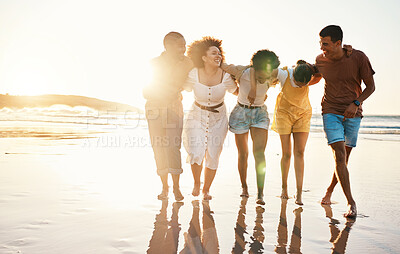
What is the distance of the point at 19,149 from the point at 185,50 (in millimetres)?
5693

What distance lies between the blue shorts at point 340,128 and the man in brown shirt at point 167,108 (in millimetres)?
1818

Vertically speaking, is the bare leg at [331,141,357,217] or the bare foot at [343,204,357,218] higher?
the bare leg at [331,141,357,217]

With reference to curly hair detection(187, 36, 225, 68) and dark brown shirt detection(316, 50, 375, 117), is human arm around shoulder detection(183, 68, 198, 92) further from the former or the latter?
dark brown shirt detection(316, 50, 375, 117)

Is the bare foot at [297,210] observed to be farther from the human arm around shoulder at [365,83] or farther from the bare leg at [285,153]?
the human arm around shoulder at [365,83]

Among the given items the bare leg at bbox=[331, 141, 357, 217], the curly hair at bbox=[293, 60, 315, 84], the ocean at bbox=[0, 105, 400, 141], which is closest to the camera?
the bare leg at bbox=[331, 141, 357, 217]

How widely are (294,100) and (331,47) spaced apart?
79 cm

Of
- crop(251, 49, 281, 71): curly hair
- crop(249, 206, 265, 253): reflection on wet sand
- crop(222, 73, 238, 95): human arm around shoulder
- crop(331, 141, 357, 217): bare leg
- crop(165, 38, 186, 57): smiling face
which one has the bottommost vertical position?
crop(249, 206, 265, 253): reflection on wet sand

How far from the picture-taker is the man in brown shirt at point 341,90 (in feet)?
12.4

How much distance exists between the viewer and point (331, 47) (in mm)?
3797

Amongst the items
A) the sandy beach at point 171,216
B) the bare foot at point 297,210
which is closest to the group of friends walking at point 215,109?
the bare foot at point 297,210

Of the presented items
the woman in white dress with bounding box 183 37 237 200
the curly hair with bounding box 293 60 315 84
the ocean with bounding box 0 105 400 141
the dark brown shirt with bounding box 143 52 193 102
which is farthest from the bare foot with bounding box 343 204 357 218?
the ocean with bounding box 0 105 400 141

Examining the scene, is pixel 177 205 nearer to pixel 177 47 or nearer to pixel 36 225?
pixel 36 225

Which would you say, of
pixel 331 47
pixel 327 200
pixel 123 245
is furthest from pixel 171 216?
pixel 331 47

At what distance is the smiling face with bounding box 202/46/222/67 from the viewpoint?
435 centimetres
